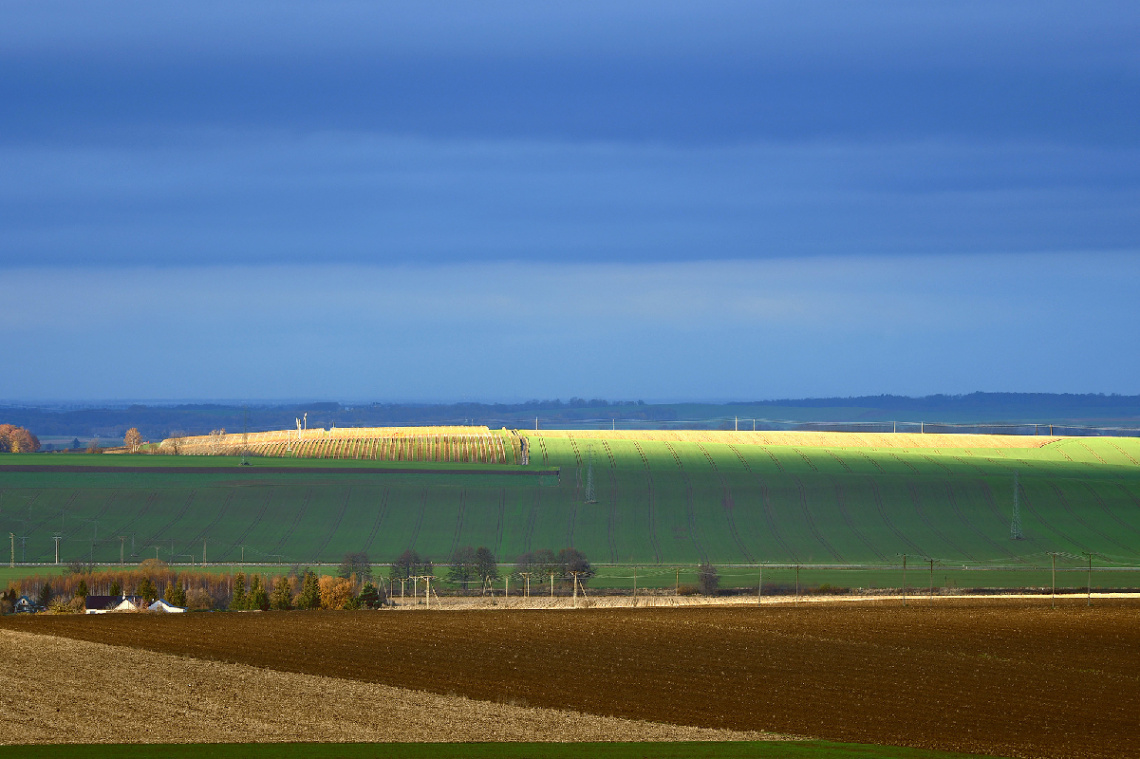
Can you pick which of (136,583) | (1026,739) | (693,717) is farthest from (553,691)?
(136,583)

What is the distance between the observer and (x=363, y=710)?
2684cm

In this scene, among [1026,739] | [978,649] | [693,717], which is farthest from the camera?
[978,649]

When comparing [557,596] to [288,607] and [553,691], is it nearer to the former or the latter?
[288,607]

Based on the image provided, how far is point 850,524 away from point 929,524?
17.1 ft

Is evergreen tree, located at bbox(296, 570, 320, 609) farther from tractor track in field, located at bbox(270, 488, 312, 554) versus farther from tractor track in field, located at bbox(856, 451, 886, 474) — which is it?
tractor track in field, located at bbox(856, 451, 886, 474)

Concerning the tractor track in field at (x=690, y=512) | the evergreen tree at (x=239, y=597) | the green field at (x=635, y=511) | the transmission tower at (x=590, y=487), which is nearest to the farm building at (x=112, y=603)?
the evergreen tree at (x=239, y=597)

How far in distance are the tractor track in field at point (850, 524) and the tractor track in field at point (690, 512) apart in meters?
9.97

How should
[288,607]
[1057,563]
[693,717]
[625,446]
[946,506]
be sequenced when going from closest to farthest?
[693,717] → [288,607] → [1057,563] → [946,506] → [625,446]

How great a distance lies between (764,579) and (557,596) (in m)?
Answer: 12.5

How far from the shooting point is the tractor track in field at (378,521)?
8025 centimetres

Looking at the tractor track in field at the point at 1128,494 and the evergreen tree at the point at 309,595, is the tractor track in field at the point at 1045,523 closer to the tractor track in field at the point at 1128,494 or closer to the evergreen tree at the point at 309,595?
the tractor track in field at the point at 1128,494

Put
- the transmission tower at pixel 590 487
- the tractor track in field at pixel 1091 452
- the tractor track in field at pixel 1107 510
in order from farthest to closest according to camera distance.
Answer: the tractor track in field at pixel 1091 452 → the transmission tower at pixel 590 487 → the tractor track in field at pixel 1107 510

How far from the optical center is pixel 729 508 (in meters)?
89.3

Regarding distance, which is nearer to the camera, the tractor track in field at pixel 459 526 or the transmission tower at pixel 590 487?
the tractor track in field at pixel 459 526
